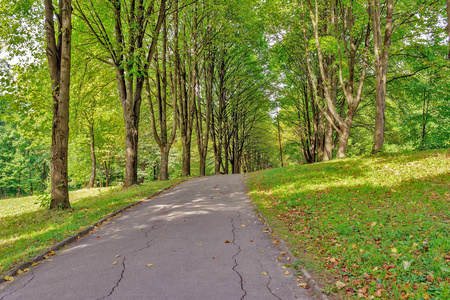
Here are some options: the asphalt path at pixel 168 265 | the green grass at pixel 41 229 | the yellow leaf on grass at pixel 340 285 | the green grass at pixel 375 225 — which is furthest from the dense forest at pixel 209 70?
the yellow leaf on grass at pixel 340 285

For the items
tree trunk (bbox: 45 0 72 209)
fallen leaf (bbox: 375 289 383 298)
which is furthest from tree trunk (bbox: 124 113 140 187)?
fallen leaf (bbox: 375 289 383 298)

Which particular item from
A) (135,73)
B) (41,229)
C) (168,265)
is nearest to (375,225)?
(168,265)

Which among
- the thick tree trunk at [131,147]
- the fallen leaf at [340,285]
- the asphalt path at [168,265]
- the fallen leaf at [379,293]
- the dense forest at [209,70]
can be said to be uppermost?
the dense forest at [209,70]

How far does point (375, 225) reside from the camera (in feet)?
17.9

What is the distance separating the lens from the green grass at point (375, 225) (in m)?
3.52

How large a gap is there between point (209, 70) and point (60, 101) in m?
16.6

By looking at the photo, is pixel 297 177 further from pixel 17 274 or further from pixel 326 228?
pixel 17 274

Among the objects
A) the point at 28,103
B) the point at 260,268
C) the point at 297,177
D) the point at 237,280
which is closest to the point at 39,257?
the point at 237,280

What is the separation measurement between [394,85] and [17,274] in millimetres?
21032

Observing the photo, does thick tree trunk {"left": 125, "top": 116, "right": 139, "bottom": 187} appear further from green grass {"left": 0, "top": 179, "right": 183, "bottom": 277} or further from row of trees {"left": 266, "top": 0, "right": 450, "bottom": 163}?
row of trees {"left": 266, "top": 0, "right": 450, "bottom": 163}

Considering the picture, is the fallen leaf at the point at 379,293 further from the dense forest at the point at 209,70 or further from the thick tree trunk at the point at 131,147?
the thick tree trunk at the point at 131,147

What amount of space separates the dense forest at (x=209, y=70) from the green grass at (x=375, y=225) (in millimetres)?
3848

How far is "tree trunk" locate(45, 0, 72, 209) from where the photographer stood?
28.9 feet

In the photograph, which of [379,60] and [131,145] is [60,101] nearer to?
[131,145]
